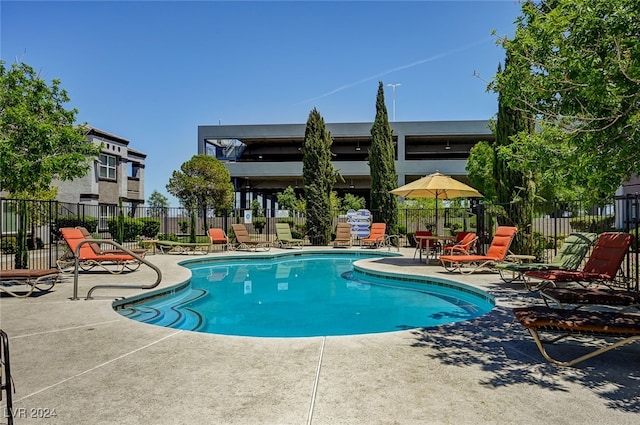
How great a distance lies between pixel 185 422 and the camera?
7.73 ft

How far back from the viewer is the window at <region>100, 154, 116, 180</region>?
85.3ft

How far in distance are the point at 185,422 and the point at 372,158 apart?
1918 cm

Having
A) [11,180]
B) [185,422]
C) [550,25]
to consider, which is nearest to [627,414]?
[185,422]

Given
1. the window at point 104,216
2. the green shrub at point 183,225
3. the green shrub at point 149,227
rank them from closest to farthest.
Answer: the green shrub at point 149,227 < the window at point 104,216 < the green shrub at point 183,225

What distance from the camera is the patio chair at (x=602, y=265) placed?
576 centimetres

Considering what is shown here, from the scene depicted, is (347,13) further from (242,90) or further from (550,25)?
(550,25)

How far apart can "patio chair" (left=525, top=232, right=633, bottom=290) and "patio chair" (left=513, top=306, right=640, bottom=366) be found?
95.4 inches

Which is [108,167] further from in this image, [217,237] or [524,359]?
[524,359]

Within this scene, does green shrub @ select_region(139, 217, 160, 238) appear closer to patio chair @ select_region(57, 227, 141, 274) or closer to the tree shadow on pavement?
patio chair @ select_region(57, 227, 141, 274)

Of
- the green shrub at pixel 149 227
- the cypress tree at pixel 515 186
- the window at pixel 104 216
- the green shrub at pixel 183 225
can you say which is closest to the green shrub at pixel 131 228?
the green shrub at pixel 149 227

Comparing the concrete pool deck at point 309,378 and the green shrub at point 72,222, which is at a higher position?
the green shrub at point 72,222

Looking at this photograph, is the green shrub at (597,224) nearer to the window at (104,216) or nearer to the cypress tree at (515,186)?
the cypress tree at (515,186)

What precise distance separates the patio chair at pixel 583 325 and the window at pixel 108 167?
27.5 metres

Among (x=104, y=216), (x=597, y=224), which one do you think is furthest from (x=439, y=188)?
(x=104, y=216)
